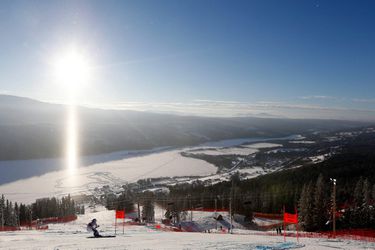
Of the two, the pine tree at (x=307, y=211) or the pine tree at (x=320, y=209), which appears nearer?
the pine tree at (x=320, y=209)

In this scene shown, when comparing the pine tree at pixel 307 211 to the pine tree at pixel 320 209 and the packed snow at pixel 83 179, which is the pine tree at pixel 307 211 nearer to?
the pine tree at pixel 320 209

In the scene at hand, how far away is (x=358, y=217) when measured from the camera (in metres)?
53.8

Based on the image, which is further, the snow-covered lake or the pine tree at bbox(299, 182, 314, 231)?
the snow-covered lake

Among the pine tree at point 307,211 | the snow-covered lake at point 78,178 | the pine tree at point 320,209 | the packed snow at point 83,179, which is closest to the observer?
the pine tree at point 320,209

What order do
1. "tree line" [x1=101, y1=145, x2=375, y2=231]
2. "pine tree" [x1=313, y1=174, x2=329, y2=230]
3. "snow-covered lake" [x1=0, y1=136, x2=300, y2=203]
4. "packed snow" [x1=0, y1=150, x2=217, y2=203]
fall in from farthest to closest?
"snow-covered lake" [x1=0, y1=136, x2=300, y2=203] → "packed snow" [x1=0, y1=150, x2=217, y2=203] → "tree line" [x1=101, y1=145, x2=375, y2=231] → "pine tree" [x1=313, y1=174, x2=329, y2=230]

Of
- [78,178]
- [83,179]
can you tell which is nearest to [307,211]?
[83,179]

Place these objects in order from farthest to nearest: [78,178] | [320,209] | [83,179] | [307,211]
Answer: [78,178] < [83,179] < [307,211] < [320,209]

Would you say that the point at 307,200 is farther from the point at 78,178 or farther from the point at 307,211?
the point at 78,178

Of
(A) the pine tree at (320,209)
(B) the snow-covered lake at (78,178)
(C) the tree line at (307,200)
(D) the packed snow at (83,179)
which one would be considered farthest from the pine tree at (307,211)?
(B) the snow-covered lake at (78,178)

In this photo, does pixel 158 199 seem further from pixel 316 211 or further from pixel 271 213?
pixel 316 211

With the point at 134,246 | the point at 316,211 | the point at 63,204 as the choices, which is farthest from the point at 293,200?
the point at 134,246

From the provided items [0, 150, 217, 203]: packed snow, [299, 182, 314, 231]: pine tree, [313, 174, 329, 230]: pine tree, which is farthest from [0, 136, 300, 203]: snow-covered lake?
[313, 174, 329, 230]: pine tree

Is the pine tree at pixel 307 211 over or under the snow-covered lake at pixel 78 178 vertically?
over

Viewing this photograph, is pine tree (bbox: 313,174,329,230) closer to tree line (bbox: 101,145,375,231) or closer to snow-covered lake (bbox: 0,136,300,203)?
tree line (bbox: 101,145,375,231)
